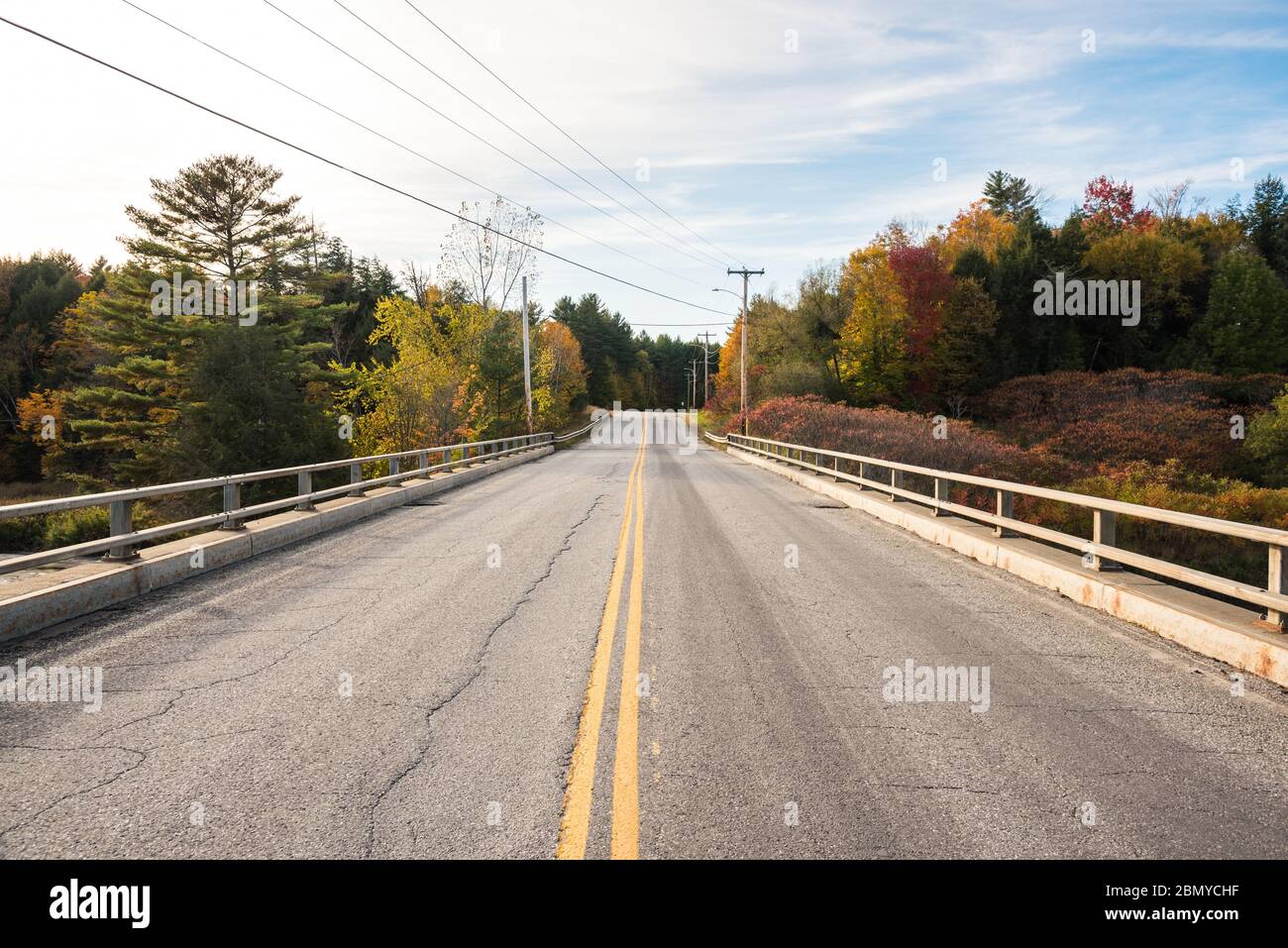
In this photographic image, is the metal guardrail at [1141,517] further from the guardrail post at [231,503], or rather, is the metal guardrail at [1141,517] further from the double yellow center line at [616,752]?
the guardrail post at [231,503]

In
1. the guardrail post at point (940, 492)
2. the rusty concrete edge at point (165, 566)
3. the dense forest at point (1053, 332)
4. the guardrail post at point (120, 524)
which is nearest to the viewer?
the rusty concrete edge at point (165, 566)

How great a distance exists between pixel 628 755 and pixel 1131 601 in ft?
18.1

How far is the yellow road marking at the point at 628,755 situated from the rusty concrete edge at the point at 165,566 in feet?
17.0

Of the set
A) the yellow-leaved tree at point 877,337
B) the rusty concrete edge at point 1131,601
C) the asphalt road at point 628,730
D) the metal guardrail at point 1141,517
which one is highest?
the yellow-leaved tree at point 877,337

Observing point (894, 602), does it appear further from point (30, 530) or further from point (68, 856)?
point (30, 530)

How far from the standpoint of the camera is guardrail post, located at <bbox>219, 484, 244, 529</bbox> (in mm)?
10711

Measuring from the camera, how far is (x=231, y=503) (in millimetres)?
10805

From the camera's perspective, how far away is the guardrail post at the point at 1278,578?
19.0ft

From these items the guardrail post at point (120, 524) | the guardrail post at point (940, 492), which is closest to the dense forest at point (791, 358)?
the guardrail post at point (940, 492)

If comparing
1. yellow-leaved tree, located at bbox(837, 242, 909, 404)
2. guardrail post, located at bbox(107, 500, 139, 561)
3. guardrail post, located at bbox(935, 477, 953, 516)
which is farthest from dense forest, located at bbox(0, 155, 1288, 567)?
guardrail post, located at bbox(107, 500, 139, 561)

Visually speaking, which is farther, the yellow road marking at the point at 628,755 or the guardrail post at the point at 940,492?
the guardrail post at the point at 940,492

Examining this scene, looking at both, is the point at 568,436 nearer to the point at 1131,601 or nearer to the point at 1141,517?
the point at 1141,517

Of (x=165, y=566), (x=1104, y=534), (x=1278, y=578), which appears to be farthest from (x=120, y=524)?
A: (x=1278, y=578)

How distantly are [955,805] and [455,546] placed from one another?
908cm
